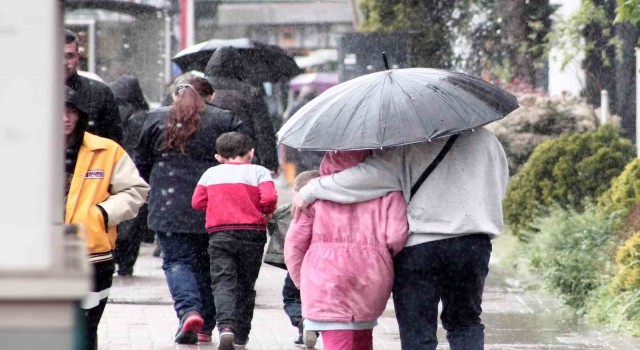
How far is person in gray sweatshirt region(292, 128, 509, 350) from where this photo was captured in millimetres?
5484

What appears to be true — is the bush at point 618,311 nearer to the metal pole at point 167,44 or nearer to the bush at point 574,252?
the bush at point 574,252

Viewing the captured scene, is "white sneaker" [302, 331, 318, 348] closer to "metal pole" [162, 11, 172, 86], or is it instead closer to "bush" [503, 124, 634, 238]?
"bush" [503, 124, 634, 238]

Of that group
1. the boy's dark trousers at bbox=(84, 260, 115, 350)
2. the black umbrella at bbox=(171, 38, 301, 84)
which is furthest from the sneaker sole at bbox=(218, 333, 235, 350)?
the black umbrella at bbox=(171, 38, 301, 84)

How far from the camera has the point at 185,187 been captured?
26.8ft

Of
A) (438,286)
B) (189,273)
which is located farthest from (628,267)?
(438,286)

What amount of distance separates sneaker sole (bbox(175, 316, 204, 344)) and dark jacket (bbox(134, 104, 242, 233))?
558 mm

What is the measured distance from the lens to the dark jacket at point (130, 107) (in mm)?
11523

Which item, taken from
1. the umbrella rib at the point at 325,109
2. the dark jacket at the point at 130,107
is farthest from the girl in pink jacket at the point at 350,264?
the dark jacket at the point at 130,107

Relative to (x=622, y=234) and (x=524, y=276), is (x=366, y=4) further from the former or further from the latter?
(x=622, y=234)

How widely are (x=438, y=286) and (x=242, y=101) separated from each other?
4243 millimetres

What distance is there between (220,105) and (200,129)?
1276 mm

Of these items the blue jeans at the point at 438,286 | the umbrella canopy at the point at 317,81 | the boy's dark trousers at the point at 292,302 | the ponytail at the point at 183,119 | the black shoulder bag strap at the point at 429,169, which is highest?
the umbrella canopy at the point at 317,81

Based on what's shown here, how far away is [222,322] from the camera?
7812 mm

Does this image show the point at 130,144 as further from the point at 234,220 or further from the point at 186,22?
the point at 186,22
